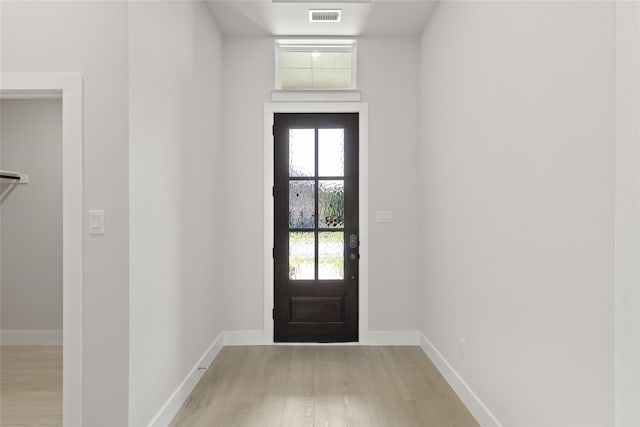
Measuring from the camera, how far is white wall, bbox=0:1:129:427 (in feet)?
6.44

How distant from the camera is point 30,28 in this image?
1996mm

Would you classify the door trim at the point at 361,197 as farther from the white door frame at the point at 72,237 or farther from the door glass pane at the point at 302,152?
the white door frame at the point at 72,237

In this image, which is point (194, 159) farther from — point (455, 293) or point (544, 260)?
point (544, 260)

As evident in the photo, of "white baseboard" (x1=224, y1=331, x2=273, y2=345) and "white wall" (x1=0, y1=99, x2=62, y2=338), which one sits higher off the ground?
"white wall" (x1=0, y1=99, x2=62, y2=338)

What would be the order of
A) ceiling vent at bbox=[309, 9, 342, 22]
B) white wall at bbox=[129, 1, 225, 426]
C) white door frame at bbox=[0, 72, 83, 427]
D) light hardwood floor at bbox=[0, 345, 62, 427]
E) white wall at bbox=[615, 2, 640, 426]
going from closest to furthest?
white wall at bbox=[615, 2, 640, 426] → white door frame at bbox=[0, 72, 83, 427] → white wall at bbox=[129, 1, 225, 426] → light hardwood floor at bbox=[0, 345, 62, 427] → ceiling vent at bbox=[309, 9, 342, 22]

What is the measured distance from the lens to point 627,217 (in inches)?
50.4

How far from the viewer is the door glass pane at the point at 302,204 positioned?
394cm

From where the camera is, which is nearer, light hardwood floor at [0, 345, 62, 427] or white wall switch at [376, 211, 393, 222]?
light hardwood floor at [0, 345, 62, 427]

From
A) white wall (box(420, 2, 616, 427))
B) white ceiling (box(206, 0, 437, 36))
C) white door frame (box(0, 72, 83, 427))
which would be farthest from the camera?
white ceiling (box(206, 0, 437, 36))

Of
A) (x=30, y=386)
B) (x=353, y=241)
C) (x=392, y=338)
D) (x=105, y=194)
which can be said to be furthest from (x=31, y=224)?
(x=392, y=338)

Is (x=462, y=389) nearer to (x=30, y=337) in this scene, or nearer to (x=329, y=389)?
(x=329, y=389)

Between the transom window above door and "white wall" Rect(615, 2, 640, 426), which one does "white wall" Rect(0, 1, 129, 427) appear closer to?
"white wall" Rect(615, 2, 640, 426)

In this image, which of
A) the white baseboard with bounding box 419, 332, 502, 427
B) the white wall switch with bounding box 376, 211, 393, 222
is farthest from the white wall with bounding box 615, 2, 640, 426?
the white wall switch with bounding box 376, 211, 393, 222

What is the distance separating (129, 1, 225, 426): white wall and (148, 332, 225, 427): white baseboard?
0.04 m
